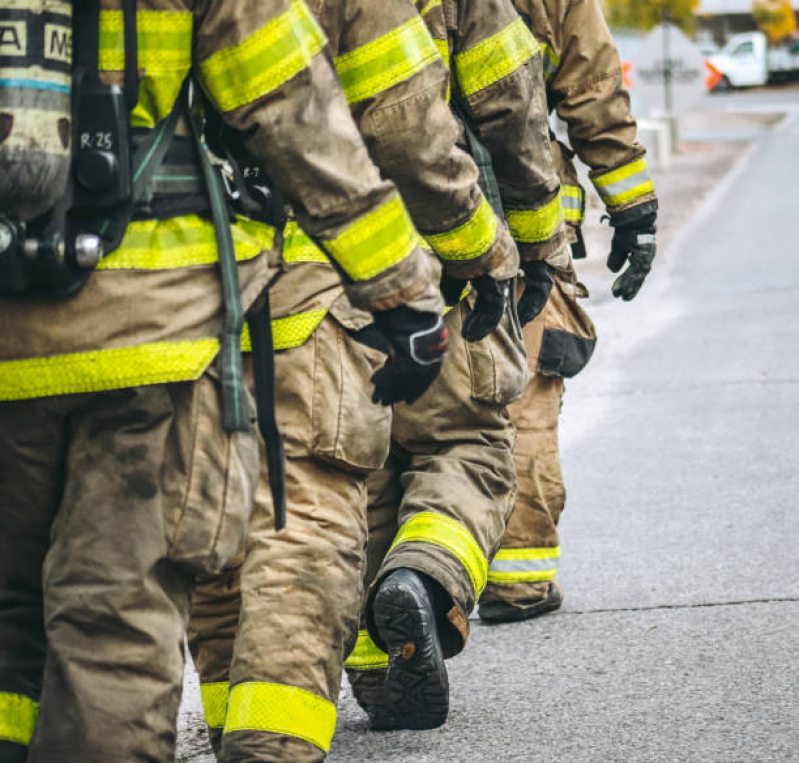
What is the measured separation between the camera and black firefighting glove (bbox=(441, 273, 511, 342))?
12.7 feet

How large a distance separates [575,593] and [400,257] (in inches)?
103

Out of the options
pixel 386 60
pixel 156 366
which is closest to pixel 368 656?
pixel 386 60

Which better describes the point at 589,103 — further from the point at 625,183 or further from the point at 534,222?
the point at 534,222

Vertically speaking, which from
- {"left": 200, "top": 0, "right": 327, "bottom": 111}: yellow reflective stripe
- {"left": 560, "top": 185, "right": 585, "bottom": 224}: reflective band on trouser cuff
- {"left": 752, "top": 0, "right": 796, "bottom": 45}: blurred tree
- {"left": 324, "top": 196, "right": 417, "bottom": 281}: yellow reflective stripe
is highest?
{"left": 200, "top": 0, "right": 327, "bottom": 111}: yellow reflective stripe

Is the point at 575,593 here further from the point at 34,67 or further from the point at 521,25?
the point at 34,67

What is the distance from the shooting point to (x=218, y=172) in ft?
9.30

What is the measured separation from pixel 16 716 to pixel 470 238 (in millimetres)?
1402

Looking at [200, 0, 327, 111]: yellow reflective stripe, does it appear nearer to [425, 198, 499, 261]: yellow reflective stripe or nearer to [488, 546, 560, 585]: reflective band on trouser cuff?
[425, 198, 499, 261]: yellow reflective stripe

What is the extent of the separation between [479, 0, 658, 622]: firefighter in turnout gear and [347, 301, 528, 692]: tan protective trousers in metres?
0.71

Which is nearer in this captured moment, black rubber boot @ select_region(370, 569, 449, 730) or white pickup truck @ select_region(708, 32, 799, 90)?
black rubber boot @ select_region(370, 569, 449, 730)

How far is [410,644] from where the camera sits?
143 inches

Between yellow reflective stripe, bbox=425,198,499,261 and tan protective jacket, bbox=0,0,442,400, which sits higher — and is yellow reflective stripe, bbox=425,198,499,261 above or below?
below

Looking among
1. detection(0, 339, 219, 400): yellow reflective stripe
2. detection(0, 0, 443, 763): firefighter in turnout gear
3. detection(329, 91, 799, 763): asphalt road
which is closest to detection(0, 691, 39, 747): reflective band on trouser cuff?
detection(0, 0, 443, 763): firefighter in turnout gear

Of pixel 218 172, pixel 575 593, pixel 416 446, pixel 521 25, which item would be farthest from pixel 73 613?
pixel 575 593
